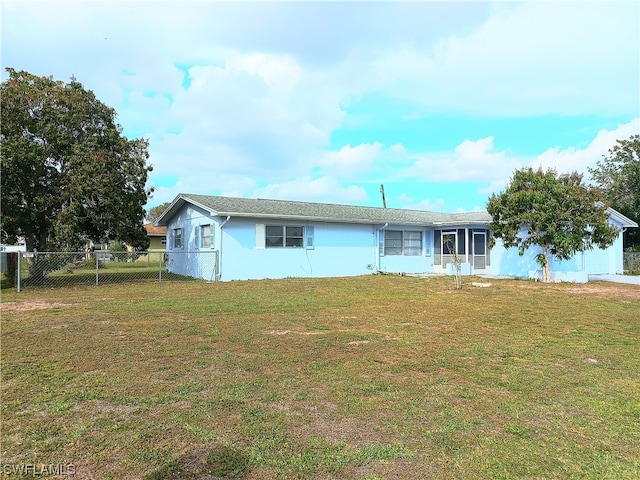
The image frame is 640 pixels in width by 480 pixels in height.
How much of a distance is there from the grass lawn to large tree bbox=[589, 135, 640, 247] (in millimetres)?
21517

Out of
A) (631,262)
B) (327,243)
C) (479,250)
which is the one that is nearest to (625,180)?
(631,262)

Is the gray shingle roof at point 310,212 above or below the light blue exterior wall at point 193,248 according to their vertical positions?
above

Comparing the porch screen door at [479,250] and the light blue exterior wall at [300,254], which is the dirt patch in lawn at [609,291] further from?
the light blue exterior wall at [300,254]

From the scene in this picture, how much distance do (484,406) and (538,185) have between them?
46.0 ft

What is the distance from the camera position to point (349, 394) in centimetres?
420

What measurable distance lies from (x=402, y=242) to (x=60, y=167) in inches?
586

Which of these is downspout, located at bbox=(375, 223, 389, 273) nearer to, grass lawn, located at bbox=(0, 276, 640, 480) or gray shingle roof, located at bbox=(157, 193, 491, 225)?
gray shingle roof, located at bbox=(157, 193, 491, 225)

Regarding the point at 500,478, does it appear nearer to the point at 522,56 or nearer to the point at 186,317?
the point at 186,317

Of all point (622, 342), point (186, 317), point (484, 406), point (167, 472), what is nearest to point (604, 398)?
point (484, 406)

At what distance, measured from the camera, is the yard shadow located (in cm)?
275

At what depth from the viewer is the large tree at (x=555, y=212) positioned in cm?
1543

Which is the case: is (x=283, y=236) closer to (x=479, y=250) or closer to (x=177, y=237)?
(x=177, y=237)

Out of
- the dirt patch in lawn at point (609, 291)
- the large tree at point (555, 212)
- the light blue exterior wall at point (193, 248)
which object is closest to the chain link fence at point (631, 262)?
the large tree at point (555, 212)

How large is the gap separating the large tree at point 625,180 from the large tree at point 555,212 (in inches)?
451
